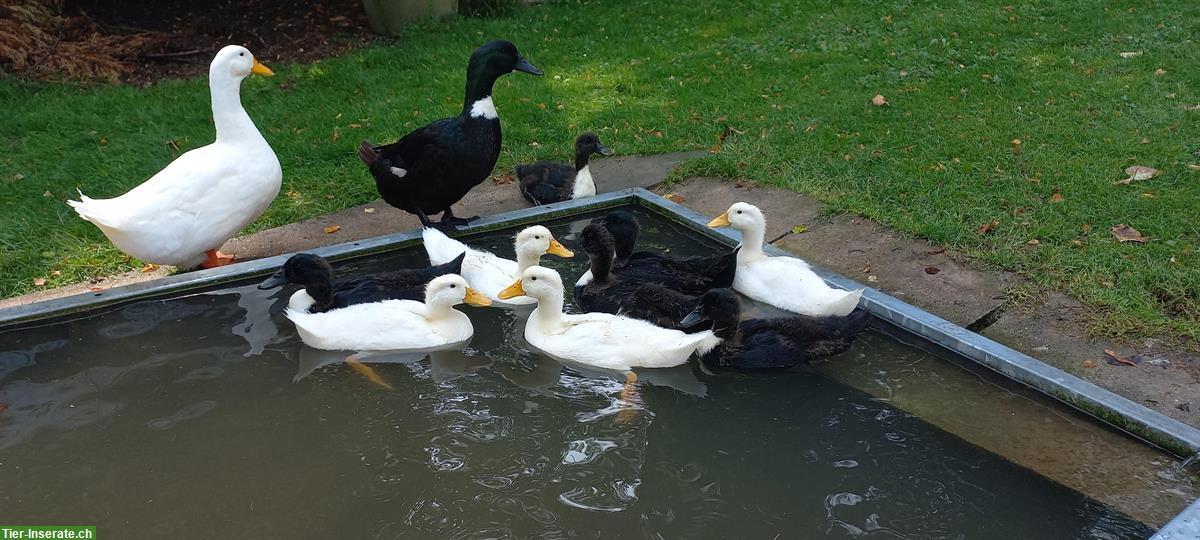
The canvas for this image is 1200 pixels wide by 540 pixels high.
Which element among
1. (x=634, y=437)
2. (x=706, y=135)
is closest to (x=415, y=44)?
(x=706, y=135)

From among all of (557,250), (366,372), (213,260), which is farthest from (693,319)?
(213,260)

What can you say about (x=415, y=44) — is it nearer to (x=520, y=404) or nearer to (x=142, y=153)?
(x=142, y=153)

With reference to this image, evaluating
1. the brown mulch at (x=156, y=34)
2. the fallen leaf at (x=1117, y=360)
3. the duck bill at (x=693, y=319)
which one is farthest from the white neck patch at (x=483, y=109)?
the brown mulch at (x=156, y=34)

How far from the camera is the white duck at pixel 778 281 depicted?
4352 mm

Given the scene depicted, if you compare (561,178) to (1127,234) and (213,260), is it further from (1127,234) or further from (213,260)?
(1127,234)

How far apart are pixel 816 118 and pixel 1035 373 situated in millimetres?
4271

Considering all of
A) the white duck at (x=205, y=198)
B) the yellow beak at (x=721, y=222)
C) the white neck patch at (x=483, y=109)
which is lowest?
the yellow beak at (x=721, y=222)

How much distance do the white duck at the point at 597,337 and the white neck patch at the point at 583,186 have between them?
189 centimetres

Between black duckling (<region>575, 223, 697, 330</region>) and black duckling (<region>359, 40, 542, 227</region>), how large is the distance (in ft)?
3.90

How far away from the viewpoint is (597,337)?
4230 mm

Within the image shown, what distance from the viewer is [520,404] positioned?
12.6 ft

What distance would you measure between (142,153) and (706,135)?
15.1 feet

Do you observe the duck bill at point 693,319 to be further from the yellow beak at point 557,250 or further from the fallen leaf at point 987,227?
the fallen leaf at point 987,227

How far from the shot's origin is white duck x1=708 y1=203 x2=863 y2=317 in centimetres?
435
